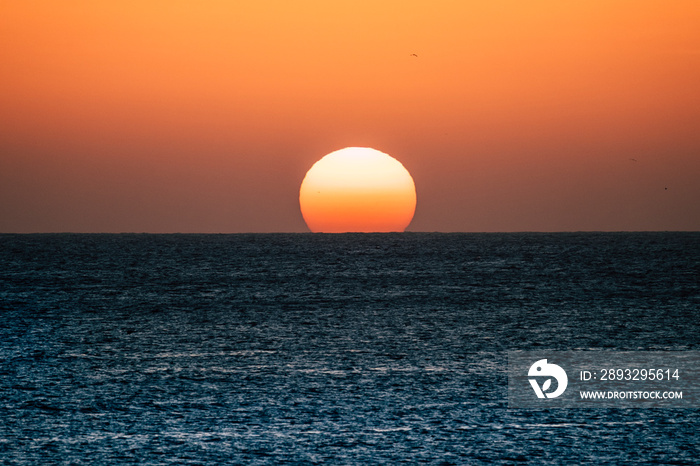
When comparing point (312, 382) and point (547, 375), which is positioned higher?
point (547, 375)

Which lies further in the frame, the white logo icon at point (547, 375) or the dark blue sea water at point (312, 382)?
the white logo icon at point (547, 375)

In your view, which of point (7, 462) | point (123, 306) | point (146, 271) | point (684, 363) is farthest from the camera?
point (146, 271)

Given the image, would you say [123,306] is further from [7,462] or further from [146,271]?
[146,271]

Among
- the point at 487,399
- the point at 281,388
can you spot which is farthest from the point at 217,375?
the point at 487,399

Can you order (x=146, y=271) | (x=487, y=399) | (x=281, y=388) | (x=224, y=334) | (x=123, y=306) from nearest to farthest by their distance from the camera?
1. (x=487, y=399)
2. (x=281, y=388)
3. (x=224, y=334)
4. (x=123, y=306)
5. (x=146, y=271)

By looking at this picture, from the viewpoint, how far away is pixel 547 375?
17.3 m

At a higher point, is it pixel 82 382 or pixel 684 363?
pixel 684 363

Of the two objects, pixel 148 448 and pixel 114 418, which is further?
pixel 114 418

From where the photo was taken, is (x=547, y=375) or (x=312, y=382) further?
(x=547, y=375)

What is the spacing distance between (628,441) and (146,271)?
66929 mm

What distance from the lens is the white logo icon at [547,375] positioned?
15398mm

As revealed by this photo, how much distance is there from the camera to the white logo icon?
50.5ft

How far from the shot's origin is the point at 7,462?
35.4 ft

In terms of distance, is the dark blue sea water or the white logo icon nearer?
the dark blue sea water
